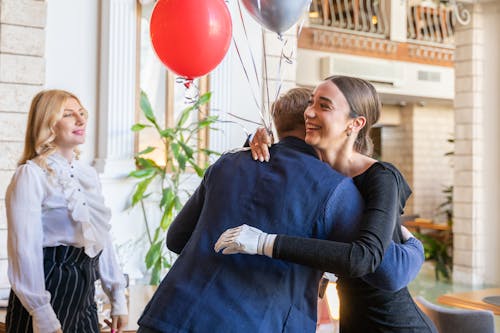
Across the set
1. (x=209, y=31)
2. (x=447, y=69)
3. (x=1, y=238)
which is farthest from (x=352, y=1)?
(x=209, y=31)

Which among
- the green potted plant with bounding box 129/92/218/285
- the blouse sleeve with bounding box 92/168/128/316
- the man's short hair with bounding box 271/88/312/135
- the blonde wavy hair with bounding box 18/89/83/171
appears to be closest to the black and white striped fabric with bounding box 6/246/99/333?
the blouse sleeve with bounding box 92/168/128/316

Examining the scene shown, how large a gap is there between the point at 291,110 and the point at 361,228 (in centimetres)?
42

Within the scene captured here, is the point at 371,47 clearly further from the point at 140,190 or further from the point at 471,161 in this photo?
the point at 140,190

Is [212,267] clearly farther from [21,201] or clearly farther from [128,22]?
[128,22]

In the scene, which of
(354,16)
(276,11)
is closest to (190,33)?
(276,11)

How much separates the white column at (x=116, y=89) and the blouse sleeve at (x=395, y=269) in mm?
3657

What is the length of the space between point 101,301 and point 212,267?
1.42m

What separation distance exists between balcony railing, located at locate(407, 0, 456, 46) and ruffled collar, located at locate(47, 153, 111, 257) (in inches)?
430

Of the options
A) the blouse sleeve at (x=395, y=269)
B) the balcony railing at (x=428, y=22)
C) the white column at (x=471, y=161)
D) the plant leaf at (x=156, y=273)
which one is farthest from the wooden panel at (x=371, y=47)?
the blouse sleeve at (x=395, y=269)

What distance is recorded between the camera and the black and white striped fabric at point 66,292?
2.09 meters

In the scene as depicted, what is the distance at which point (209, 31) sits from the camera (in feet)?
8.67

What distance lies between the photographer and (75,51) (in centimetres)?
495

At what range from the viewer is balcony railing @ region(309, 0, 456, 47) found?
→ 11.8 m

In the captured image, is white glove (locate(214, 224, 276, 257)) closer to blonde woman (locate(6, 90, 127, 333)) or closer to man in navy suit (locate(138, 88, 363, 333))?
man in navy suit (locate(138, 88, 363, 333))
